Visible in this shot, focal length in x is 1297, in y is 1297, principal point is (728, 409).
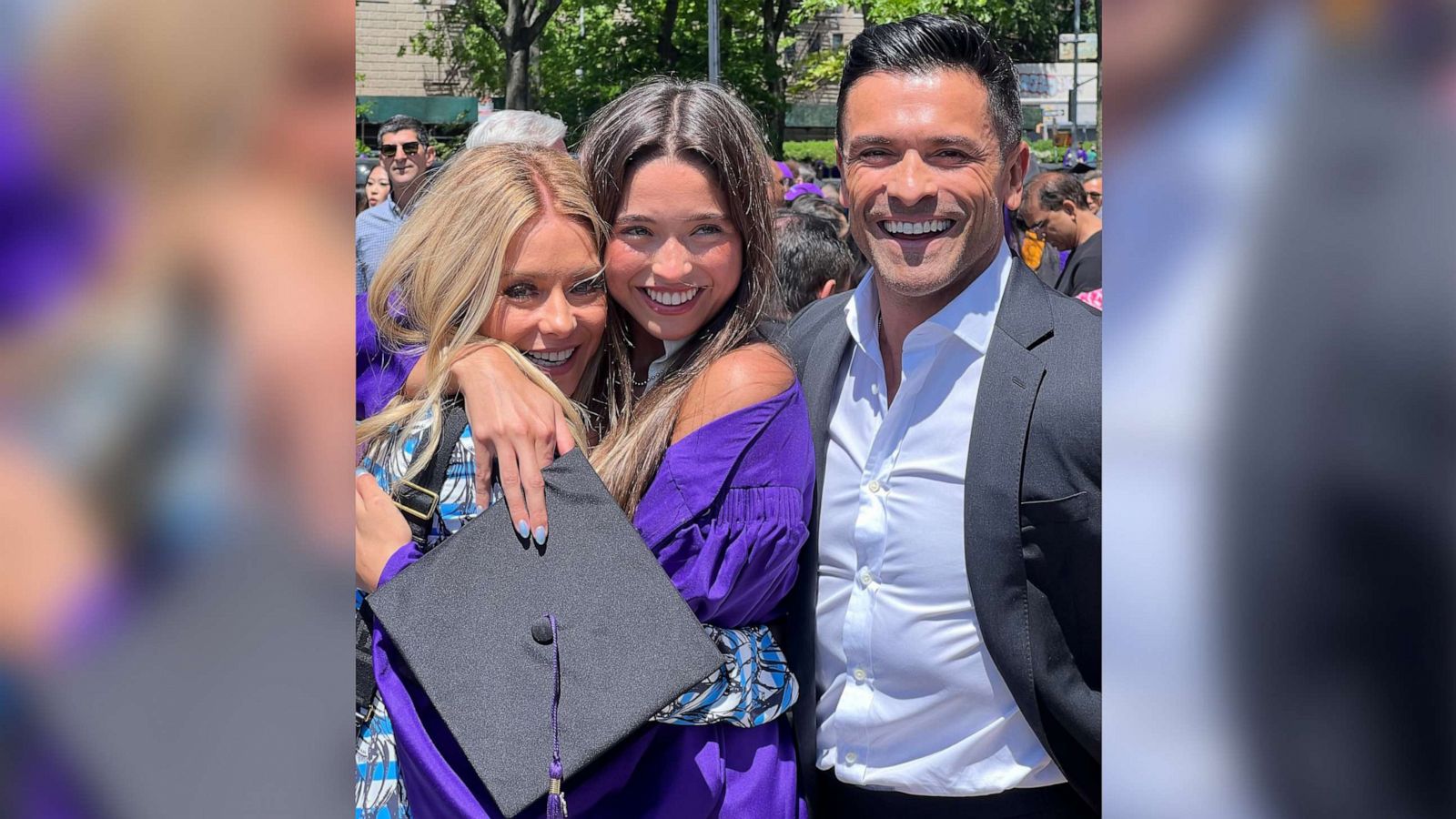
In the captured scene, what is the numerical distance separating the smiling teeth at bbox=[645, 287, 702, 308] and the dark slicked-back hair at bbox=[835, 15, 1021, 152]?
409 mm

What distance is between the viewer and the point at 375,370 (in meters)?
2.61

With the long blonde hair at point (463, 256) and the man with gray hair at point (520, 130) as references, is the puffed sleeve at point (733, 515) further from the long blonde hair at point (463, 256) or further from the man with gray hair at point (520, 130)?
the man with gray hair at point (520, 130)

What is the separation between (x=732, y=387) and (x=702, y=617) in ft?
1.21

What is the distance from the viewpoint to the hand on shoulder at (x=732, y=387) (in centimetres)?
199

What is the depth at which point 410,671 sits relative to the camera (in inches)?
70.4

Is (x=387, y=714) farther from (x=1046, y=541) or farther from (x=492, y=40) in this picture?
(x=492, y=40)

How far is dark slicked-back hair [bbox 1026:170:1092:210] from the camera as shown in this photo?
26.4 ft

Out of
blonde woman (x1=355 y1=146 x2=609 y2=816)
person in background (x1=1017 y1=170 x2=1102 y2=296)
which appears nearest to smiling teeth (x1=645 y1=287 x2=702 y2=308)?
blonde woman (x1=355 y1=146 x2=609 y2=816)
